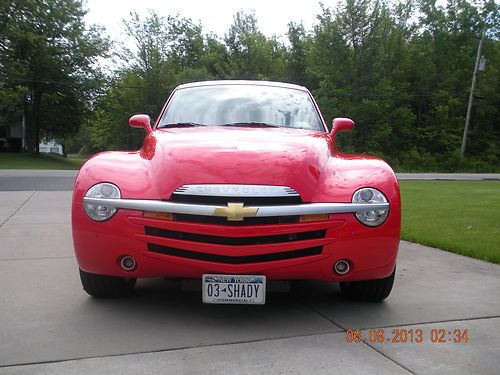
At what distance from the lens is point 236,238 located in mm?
3131

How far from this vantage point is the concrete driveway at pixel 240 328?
2691 mm

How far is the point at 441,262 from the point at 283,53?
45.1 meters

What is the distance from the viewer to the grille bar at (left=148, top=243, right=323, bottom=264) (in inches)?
124

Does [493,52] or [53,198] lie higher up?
[493,52]

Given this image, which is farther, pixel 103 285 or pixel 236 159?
pixel 103 285

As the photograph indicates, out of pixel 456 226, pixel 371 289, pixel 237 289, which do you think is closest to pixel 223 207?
pixel 237 289

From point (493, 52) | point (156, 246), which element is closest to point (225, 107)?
point (156, 246)

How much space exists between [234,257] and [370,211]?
3.11 feet

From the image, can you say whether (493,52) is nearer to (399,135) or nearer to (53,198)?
(399,135)

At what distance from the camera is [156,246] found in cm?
322

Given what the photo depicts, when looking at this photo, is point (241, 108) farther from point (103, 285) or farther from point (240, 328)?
point (240, 328)

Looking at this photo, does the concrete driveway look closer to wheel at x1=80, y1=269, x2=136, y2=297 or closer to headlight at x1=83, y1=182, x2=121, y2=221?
wheel at x1=80, y1=269, x2=136, y2=297

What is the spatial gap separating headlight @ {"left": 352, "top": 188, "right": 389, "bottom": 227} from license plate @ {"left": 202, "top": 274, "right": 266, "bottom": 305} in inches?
30.2

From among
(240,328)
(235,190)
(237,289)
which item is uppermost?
(235,190)
